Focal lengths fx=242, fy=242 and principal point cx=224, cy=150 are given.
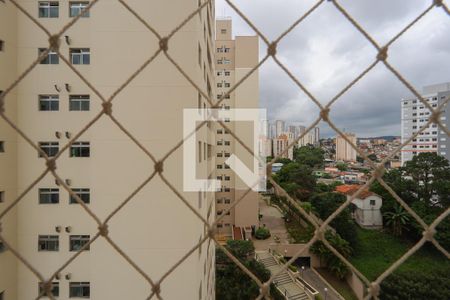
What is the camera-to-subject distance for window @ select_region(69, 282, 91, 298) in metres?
2.26

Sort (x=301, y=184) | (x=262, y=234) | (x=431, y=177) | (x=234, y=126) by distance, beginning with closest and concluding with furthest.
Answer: (x=431, y=177) → (x=262, y=234) → (x=234, y=126) → (x=301, y=184)

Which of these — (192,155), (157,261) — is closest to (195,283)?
(157,261)

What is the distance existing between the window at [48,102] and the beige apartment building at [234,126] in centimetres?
638

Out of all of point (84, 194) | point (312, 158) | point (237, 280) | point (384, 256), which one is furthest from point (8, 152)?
point (312, 158)

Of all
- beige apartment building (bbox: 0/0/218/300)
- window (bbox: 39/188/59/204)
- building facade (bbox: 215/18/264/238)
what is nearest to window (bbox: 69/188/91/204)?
beige apartment building (bbox: 0/0/218/300)

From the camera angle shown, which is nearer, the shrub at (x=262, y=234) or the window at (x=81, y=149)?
the window at (x=81, y=149)

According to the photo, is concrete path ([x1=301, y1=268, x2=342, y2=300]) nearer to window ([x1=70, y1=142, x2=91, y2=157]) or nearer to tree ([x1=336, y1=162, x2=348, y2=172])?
window ([x1=70, y1=142, x2=91, y2=157])

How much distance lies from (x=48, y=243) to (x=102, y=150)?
3.86 ft

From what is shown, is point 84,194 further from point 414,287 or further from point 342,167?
point 342,167

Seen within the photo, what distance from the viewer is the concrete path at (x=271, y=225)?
8.20 m

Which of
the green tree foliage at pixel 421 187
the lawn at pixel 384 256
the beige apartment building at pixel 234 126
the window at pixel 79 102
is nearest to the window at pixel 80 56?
the window at pixel 79 102

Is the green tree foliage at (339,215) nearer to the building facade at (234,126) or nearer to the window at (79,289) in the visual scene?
the building facade at (234,126)

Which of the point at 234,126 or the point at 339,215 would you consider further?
the point at 234,126

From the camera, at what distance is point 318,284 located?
6602mm
